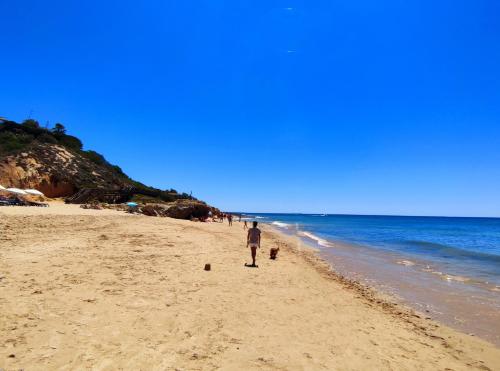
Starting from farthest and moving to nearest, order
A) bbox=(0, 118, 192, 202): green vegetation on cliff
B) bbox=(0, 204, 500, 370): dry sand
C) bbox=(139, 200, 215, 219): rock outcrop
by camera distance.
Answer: bbox=(0, 118, 192, 202): green vegetation on cliff < bbox=(139, 200, 215, 219): rock outcrop < bbox=(0, 204, 500, 370): dry sand

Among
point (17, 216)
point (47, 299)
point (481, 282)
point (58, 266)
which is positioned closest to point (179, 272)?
point (58, 266)

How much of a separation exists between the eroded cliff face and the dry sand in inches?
1215

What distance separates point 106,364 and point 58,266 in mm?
5355

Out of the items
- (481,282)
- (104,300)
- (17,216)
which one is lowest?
(481,282)

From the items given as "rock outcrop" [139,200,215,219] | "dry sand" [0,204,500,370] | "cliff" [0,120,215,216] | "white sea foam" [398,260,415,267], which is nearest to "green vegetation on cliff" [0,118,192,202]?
"cliff" [0,120,215,216]

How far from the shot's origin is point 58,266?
8.54 metres

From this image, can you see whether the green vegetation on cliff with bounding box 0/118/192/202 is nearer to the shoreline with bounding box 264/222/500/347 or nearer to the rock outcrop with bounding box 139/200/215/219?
the rock outcrop with bounding box 139/200/215/219

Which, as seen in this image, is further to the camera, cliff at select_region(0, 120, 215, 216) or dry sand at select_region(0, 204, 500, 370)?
cliff at select_region(0, 120, 215, 216)

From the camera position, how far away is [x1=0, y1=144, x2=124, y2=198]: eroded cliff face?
36469 millimetres

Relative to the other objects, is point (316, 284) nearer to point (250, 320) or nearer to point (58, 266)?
point (250, 320)

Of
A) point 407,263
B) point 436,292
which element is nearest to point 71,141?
point 407,263

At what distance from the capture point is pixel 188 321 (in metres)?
6.09

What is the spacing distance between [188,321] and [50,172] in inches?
1635

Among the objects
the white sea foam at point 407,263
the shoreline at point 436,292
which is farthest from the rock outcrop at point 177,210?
the white sea foam at point 407,263
